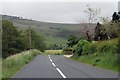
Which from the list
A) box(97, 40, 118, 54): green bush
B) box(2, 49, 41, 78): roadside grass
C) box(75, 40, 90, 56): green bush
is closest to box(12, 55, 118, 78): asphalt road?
box(2, 49, 41, 78): roadside grass

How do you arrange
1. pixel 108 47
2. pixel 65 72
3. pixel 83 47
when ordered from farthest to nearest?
Result: pixel 83 47 < pixel 108 47 < pixel 65 72

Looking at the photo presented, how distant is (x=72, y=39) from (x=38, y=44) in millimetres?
55059

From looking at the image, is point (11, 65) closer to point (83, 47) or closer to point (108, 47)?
point (108, 47)

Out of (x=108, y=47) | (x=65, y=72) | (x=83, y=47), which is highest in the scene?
(x=108, y=47)

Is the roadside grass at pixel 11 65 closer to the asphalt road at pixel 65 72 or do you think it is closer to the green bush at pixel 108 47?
the asphalt road at pixel 65 72

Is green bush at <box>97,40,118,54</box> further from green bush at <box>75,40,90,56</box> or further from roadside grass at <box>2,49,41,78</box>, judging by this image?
roadside grass at <box>2,49,41,78</box>

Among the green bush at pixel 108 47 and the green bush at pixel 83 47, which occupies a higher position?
the green bush at pixel 108 47

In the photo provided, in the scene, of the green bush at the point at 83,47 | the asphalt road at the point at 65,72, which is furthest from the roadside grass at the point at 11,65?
the green bush at the point at 83,47

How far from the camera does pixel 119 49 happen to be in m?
29.5

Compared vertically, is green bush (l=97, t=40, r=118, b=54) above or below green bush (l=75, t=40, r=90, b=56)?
above

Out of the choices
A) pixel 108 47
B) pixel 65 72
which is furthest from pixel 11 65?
pixel 65 72

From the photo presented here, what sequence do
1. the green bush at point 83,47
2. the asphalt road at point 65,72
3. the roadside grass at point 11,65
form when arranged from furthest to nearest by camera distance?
the green bush at point 83,47 < the roadside grass at point 11,65 < the asphalt road at point 65,72

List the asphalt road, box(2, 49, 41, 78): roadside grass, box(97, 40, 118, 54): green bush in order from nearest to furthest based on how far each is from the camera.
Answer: the asphalt road, box(2, 49, 41, 78): roadside grass, box(97, 40, 118, 54): green bush

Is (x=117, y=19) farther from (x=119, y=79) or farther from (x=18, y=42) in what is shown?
(x=18, y=42)
